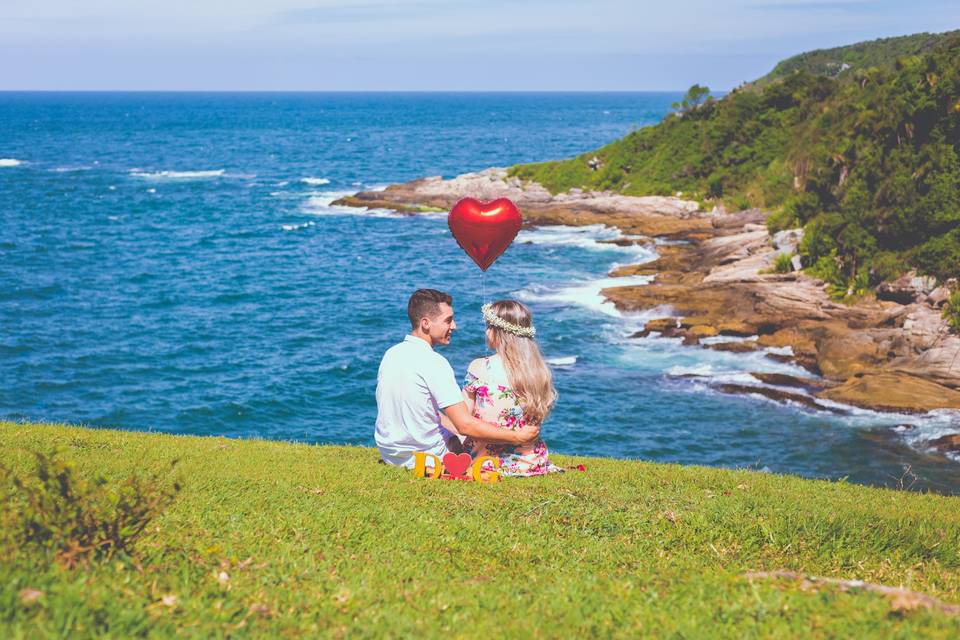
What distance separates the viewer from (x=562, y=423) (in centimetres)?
2489

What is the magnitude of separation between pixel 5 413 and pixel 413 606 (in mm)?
23732

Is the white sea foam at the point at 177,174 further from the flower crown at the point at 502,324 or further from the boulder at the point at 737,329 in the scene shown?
the flower crown at the point at 502,324

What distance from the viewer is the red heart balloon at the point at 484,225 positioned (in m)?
12.2

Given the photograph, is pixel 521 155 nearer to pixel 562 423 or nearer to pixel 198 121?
pixel 562 423

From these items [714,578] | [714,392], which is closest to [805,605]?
[714,578]

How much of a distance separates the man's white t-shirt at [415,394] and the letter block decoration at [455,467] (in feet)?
0.40

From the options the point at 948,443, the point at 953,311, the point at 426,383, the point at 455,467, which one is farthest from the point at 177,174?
the point at 426,383

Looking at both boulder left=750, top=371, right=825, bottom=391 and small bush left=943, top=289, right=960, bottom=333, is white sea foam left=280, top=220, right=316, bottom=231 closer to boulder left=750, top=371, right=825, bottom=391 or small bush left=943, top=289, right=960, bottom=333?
boulder left=750, top=371, right=825, bottom=391

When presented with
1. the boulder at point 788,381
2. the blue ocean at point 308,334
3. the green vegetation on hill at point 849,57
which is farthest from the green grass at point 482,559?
the green vegetation on hill at point 849,57

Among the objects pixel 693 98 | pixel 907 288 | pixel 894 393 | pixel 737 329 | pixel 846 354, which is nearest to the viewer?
pixel 894 393

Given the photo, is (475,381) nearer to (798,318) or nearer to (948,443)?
(948,443)

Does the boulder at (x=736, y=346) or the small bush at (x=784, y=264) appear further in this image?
the small bush at (x=784, y=264)

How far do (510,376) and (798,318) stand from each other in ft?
78.9

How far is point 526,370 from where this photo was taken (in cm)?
803
